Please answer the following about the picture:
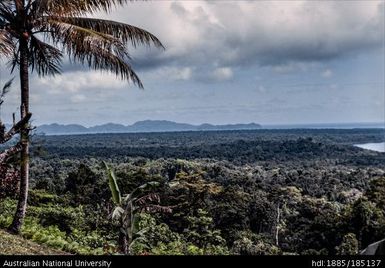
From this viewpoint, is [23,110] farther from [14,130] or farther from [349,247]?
[349,247]

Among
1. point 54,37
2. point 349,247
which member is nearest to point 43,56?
point 54,37

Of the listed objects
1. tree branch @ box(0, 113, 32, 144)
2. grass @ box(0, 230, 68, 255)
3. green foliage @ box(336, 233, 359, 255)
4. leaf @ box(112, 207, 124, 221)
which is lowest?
green foliage @ box(336, 233, 359, 255)

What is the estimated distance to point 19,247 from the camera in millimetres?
8281

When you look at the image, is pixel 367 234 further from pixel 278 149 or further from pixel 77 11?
pixel 278 149

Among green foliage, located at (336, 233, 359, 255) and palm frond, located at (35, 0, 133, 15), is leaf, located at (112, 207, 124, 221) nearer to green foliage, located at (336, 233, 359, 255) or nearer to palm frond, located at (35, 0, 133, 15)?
palm frond, located at (35, 0, 133, 15)

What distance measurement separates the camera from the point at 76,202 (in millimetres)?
37438

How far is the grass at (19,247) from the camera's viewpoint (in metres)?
7.88

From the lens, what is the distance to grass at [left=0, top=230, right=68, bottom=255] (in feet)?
25.8

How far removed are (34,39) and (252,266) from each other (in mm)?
7035

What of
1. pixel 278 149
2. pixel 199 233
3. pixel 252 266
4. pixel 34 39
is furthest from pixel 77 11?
pixel 278 149

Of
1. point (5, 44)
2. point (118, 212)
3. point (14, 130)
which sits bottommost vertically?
point (118, 212)

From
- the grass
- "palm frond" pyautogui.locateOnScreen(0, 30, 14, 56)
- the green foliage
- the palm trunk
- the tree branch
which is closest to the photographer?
the grass

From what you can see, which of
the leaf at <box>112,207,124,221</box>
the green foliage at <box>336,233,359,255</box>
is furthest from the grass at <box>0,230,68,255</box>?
the green foliage at <box>336,233,359,255</box>

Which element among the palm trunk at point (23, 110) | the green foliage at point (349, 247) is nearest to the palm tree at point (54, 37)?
the palm trunk at point (23, 110)
